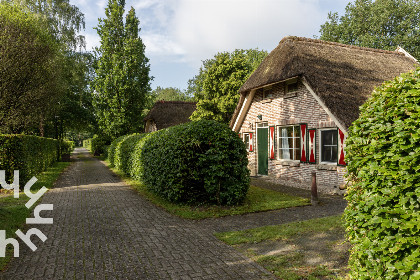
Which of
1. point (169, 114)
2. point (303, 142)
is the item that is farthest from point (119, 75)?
point (303, 142)

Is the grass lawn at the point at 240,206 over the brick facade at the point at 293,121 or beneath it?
beneath

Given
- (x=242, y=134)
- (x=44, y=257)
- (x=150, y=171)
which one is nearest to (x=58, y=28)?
(x=242, y=134)

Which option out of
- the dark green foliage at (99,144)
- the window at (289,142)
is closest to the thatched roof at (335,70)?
the window at (289,142)

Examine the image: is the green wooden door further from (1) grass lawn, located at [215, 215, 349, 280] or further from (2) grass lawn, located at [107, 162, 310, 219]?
(1) grass lawn, located at [215, 215, 349, 280]

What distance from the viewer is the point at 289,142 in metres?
12.7

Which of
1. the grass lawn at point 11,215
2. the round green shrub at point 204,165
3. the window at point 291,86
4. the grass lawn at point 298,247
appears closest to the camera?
the grass lawn at point 298,247

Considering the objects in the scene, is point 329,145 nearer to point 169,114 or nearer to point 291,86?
point 291,86

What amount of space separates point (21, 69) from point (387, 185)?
19.2m

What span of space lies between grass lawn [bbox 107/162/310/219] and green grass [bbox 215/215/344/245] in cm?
141

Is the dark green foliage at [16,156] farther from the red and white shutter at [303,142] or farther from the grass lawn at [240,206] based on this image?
the red and white shutter at [303,142]

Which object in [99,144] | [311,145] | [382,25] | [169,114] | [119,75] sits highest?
[382,25]

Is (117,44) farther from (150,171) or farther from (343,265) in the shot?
(343,265)

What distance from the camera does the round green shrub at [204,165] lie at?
25.0ft

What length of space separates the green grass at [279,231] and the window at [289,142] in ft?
20.2
